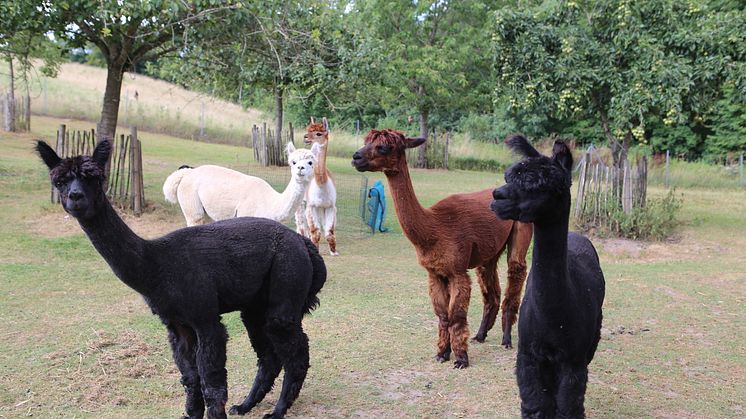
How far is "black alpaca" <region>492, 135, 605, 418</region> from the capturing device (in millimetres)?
3400

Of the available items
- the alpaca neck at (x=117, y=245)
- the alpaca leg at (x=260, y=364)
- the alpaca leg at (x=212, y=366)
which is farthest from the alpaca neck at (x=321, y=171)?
the alpaca neck at (x=117, y=245)

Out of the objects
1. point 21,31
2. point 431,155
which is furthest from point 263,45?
point 431,155

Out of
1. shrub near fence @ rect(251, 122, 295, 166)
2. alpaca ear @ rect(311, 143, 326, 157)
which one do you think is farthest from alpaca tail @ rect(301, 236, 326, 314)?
shrub near fence @ rect(251, 122, 295, 166)

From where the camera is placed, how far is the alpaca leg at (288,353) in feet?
14.1

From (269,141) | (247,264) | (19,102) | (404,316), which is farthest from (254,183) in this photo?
(19,102)

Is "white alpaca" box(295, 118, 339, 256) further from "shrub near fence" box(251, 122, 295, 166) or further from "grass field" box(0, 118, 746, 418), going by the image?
"shrub near fence" box(251, 122, 295, 166)

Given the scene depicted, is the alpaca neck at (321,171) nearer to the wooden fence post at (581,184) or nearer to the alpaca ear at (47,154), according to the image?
the wooden fence post at (581,184)

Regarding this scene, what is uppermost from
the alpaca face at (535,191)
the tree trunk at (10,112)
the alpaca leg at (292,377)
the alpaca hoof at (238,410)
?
the tree trunk at (10,112)

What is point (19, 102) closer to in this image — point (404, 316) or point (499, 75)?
point (499, 75)

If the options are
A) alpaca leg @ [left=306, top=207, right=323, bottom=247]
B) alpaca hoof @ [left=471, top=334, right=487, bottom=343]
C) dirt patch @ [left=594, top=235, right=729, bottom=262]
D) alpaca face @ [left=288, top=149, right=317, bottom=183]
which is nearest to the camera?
alpaca hoof @ [left=471, top=334, right=487, bottom=343]

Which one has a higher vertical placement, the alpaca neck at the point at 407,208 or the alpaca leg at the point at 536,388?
the alpaca neck at the point at 407,208

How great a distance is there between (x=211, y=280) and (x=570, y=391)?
226cm

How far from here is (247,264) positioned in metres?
4.16

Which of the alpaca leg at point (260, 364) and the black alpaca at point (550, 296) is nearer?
the black alpaca at point (550, 296)
